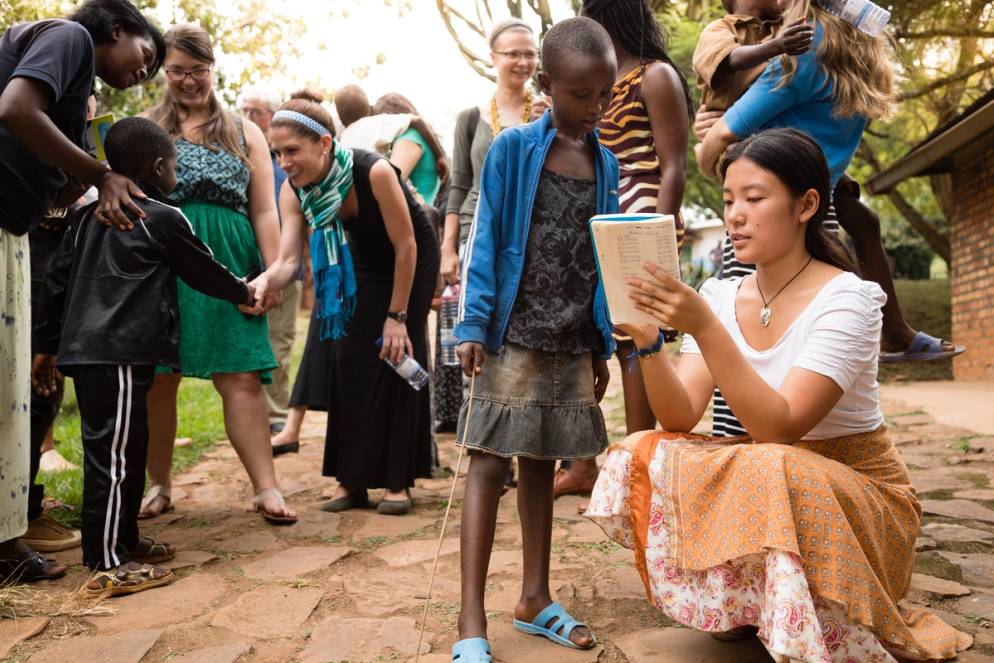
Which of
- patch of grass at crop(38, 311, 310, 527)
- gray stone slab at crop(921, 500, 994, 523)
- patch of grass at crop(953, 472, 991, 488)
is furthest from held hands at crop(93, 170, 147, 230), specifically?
patch of grass at crop(953, 472, 991, 488)

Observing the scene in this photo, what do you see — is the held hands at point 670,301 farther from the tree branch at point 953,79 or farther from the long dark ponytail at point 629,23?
the tree branch at point 953,79

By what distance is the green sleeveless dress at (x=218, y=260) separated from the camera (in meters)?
3.95

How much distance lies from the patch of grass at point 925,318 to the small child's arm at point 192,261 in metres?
8.47

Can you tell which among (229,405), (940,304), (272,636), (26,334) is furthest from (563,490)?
(940,304)

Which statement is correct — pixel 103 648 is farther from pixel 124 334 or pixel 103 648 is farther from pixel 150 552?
pixel 124 334

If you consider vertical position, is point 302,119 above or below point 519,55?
below

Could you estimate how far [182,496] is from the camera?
4.57 metres

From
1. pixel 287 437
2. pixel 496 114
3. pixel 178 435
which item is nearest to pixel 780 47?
pixel 496 114

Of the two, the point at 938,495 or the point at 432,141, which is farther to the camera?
the point at 432,141

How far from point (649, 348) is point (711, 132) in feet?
4.29

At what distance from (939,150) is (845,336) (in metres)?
8.33

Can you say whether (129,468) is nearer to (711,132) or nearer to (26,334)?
(26,334)

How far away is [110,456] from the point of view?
312 centimetres

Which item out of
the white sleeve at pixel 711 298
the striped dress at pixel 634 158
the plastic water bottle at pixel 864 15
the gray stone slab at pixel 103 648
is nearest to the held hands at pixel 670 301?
the white sleeve at pixel 711 298
